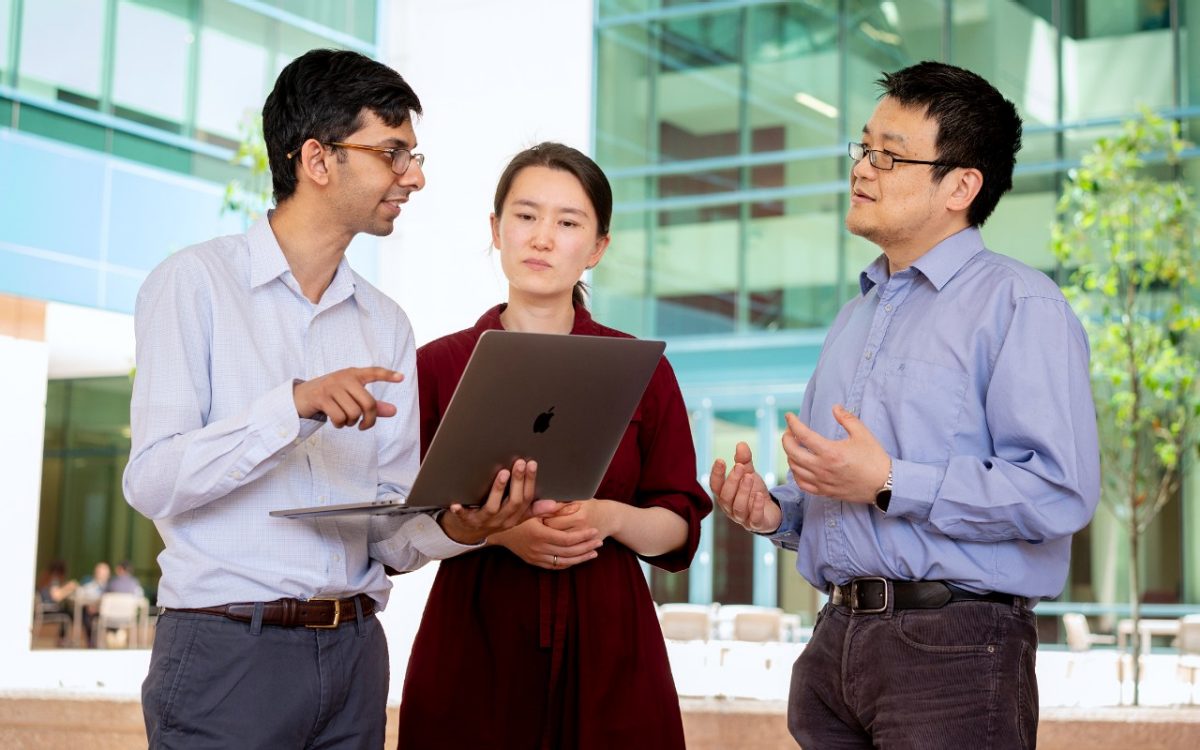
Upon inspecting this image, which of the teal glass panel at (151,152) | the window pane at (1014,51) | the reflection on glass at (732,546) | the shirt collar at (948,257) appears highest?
the window pane at (1014,51)

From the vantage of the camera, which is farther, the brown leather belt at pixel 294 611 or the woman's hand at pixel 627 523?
the woman's hand at pixel 627 523

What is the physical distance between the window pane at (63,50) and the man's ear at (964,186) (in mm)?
10865

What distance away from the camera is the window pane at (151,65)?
41.2 ft

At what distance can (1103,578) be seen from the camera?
39.9ft

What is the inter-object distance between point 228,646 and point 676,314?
11728mm

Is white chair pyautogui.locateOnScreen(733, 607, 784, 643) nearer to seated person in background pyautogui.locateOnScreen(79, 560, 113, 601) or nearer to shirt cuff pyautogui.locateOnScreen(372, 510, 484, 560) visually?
seated person in background pyautogui.locateOnScreen(79, 560, 113, 601)

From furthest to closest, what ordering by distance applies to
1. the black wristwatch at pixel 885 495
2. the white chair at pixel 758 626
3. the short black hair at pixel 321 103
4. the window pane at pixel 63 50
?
the window pane at pixel 63 50 → the white chair at pixel 758 626 → the short black hair at pixel 321 103 → the black wristwatch at pixel 885 495

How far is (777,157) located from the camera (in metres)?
13.5

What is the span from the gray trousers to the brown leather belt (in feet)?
0.04

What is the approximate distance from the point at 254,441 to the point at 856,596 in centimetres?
105

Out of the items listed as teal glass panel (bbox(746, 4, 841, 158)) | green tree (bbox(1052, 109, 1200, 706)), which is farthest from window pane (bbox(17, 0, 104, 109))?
green tree (bbox(1052, 109, 1200, 706))

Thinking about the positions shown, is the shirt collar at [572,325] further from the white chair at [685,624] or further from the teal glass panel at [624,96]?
the teal glass panel at [624,96]

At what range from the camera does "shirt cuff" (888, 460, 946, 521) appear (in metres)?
2.24

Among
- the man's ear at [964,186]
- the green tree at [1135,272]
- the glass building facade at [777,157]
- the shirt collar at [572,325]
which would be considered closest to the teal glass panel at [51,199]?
the glass building facade at [777,157]
